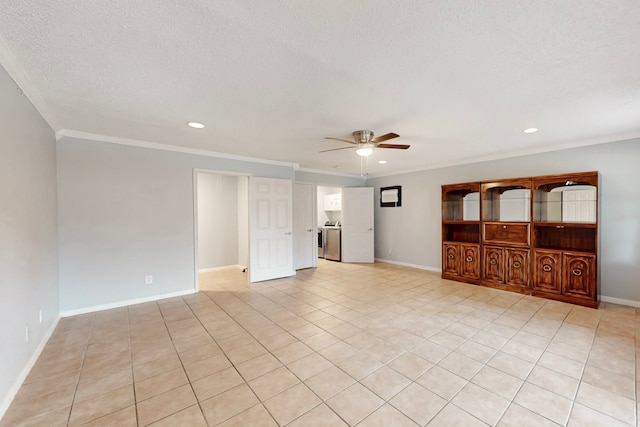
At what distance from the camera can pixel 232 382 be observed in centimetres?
207

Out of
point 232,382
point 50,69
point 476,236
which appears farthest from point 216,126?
point 476,236

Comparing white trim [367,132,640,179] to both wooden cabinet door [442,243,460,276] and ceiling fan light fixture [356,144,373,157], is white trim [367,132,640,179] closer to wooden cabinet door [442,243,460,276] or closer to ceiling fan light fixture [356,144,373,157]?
wooden cabinet door [442,243,460,276]

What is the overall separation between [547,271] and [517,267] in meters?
0.38

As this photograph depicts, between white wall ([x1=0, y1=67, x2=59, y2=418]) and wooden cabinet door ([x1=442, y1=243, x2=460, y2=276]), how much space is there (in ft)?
18.9

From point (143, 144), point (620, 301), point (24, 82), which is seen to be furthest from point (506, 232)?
point (24, 82)

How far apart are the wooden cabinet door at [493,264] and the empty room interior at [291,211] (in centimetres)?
4

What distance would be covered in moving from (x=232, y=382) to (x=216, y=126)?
8.90 feet

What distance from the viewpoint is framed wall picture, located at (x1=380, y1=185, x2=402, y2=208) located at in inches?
260

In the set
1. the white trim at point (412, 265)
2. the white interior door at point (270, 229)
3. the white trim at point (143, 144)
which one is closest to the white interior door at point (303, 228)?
the white interior door at point (270, 229)

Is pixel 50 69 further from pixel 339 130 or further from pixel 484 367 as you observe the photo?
pixel 484 367

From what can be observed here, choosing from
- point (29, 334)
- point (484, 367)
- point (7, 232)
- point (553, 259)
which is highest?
point (7, 232)

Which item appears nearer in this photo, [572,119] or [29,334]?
[29,334]

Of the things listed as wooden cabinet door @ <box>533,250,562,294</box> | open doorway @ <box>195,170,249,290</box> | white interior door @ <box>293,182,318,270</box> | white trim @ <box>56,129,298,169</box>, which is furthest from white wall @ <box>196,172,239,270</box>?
wooden cabinet door @ <box>533,250,562,294</box>

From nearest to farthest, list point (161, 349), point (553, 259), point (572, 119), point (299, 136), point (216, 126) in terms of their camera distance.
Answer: point (161, 349)
point (572, 119)
point (216, 126)
point (299, 136)
point (553, 259)
